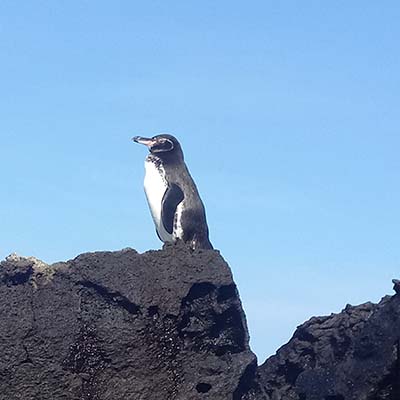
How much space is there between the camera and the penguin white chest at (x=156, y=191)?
34.8 feet

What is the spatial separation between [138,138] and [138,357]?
11.1 ft

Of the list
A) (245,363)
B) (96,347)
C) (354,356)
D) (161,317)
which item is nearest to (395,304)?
(354,356)

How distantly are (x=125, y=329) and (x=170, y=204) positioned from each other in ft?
7.54

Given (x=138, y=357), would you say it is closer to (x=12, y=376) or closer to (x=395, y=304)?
(x=12, y=376)

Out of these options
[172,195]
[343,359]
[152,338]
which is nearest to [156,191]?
[172,195]

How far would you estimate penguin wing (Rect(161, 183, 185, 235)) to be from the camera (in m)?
10.4


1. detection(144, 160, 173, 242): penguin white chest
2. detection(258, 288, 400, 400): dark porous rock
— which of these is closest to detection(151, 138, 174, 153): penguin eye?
detection(144, 160, 173, 242): penguin white chest

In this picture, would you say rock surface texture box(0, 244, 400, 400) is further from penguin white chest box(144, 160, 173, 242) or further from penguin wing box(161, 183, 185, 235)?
penguin white chest box(144, 160, 173, 242)

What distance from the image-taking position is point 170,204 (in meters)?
10.4

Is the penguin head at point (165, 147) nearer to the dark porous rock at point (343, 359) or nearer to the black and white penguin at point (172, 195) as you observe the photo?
the black and white penguin at point (172, 195)

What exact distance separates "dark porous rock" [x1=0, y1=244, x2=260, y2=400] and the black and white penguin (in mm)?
1411

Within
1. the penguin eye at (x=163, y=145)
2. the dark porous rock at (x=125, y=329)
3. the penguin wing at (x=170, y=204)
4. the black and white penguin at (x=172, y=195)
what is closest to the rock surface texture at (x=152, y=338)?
the dark porous rock at (x=125, y=329)

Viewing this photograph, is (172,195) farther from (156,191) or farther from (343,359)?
(343,359)

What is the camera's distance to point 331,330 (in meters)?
8.98
